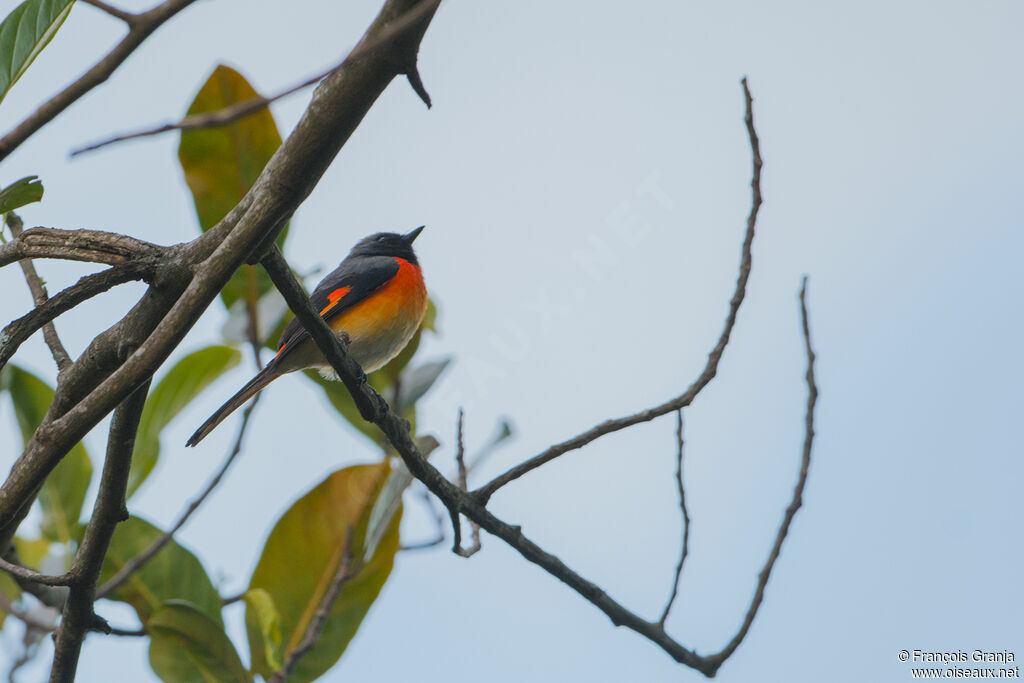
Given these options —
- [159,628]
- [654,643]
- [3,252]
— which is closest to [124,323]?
A: [3,252]

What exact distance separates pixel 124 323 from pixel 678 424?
1.58 m

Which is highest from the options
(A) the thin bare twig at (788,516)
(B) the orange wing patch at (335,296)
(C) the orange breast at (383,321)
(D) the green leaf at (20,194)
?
(B) the orange wing patch at (335,296)

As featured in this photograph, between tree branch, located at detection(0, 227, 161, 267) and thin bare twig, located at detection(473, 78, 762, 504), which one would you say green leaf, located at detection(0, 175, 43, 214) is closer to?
tree branch, located at detection(0, 227, 161, 267)

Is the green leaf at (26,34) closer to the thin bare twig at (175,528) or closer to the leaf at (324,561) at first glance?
the thin bare twig at (175,528)

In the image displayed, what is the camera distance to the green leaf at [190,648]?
3.38 metres

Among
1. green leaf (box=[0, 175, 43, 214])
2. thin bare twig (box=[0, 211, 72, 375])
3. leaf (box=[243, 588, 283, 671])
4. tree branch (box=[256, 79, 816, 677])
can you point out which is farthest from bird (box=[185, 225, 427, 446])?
green leaf (box=[0, 175, 43, 214])

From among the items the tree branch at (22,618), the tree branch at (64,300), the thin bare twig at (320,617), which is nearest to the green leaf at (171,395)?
the tree branch at (22,618)

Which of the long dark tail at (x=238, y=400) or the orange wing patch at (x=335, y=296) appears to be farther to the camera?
the orange wing patch at (x=335, y=296)

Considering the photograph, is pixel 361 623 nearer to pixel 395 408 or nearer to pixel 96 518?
pixel 395 408

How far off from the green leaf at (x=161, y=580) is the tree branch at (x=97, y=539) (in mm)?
749

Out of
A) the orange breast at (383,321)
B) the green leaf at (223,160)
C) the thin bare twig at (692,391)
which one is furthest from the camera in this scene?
the orange breast at (383,321)

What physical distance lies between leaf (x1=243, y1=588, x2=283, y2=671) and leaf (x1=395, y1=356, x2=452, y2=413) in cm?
99

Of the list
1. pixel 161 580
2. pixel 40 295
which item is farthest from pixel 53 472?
pixel 40 295

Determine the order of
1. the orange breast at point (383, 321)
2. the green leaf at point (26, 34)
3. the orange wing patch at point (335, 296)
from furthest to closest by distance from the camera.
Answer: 1. the orange wing patch at point (335, 296)
2. the orange breast at point (383, 321)
3. the green leaf at point (26, 34)
